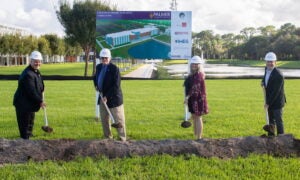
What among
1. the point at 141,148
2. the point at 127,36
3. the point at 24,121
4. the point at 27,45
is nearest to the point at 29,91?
the point at 24,121

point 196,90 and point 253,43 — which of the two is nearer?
point 196,90

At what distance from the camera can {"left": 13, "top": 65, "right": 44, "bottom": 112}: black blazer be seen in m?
7.28

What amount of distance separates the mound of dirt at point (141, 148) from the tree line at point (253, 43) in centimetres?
4637

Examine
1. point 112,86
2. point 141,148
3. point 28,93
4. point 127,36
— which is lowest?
point 141,148

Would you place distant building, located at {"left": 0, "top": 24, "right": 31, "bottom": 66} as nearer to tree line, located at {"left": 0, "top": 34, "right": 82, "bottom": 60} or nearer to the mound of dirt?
tree line, located at {"left": 0, "top": 34, "right": 82, "bottom": 60}

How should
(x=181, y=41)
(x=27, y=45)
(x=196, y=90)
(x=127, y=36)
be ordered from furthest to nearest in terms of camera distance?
(x=27, y=45)
(x=127, y=36)
(x=181, y=41)
(x=196, y=90)

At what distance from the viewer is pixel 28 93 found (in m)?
7.34

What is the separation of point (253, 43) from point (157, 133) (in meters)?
93.8

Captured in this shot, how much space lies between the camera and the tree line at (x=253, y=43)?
85.0 m

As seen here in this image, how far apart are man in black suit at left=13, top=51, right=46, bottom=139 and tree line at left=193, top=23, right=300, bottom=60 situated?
45.6 m

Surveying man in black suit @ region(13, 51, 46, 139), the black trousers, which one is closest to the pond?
man in black suit @ region(13, 51, 46, 139)

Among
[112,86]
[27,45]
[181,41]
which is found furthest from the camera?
[27,45]

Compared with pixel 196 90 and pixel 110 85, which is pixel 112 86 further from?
pixel 196 90

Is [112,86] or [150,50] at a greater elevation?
[150,50]
